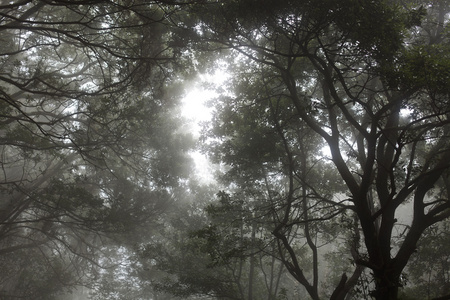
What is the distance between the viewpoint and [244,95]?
27.8 feet

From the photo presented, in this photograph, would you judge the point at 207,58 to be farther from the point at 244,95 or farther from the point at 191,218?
the point at 191,218

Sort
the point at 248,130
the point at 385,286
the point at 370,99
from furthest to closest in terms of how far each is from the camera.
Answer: the point at 248,130 → the point at 370,99 → the point at 385,286

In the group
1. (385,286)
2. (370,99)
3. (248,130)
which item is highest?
(248,130)

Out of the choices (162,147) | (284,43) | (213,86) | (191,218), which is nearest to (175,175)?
(162,147)

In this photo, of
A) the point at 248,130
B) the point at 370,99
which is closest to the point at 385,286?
the point at 370,99

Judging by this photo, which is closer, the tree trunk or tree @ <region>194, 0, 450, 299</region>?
the tree trunk

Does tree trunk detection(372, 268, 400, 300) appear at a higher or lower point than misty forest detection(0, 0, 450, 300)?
lower

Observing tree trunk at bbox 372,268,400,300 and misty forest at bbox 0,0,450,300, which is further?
misty forest at bbox 0,0,450,300

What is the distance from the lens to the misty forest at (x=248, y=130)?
15.6 feet

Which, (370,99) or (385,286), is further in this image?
(370,99)

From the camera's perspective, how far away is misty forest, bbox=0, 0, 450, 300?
4758mm

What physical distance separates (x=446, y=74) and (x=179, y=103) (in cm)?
941

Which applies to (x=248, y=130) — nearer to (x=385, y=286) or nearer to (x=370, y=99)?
(x=370, y=99)

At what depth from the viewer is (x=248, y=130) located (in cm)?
834
